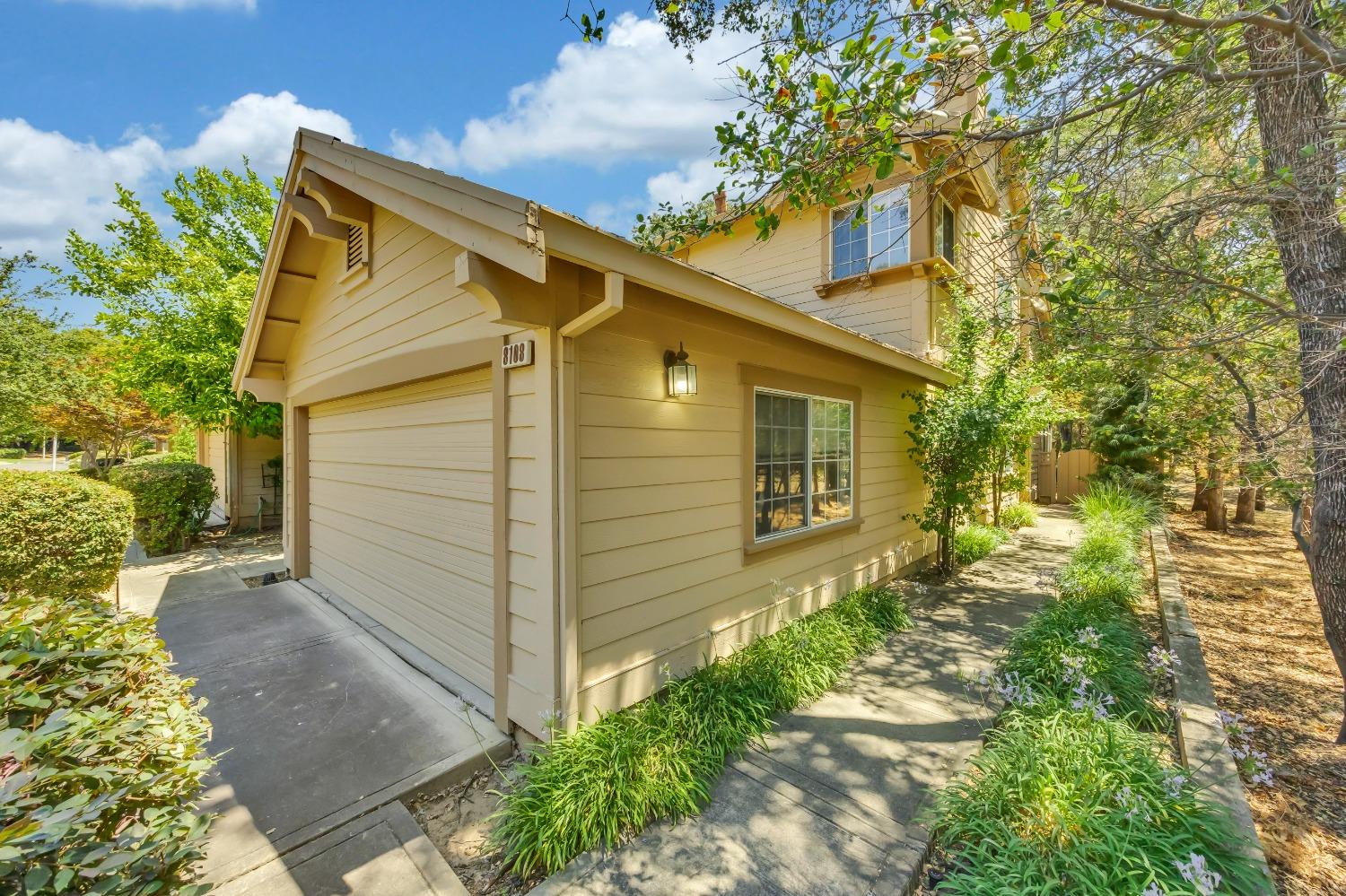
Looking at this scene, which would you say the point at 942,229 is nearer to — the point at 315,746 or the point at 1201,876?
the point at 1201,876

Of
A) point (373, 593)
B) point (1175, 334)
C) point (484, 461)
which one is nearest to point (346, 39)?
point (484, 461)

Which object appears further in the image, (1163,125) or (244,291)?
(244,291)

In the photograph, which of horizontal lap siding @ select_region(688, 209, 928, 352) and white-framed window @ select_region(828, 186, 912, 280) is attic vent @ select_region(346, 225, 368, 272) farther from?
white-framed window @ select_region(828, 186, 912, 280)

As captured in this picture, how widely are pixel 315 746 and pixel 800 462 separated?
4312mm

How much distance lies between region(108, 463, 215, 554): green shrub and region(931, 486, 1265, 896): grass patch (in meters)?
11.4

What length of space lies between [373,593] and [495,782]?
9.75 feet

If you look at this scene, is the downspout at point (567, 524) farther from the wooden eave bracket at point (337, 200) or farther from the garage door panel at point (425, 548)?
the wooden eave bracket at point (337, 200)

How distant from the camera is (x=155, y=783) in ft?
5.52

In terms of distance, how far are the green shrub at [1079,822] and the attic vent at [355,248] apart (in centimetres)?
591

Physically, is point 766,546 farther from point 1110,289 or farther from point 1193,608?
point 1193,608

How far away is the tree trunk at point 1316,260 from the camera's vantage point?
2.96 meters

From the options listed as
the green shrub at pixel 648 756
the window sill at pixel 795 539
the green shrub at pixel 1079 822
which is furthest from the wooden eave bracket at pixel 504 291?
the green shrub at pixel 1079 822

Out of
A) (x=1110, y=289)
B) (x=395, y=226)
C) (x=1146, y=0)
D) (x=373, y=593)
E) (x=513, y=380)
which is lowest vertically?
(x=373, y=593)

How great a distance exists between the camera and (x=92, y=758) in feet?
5.25
